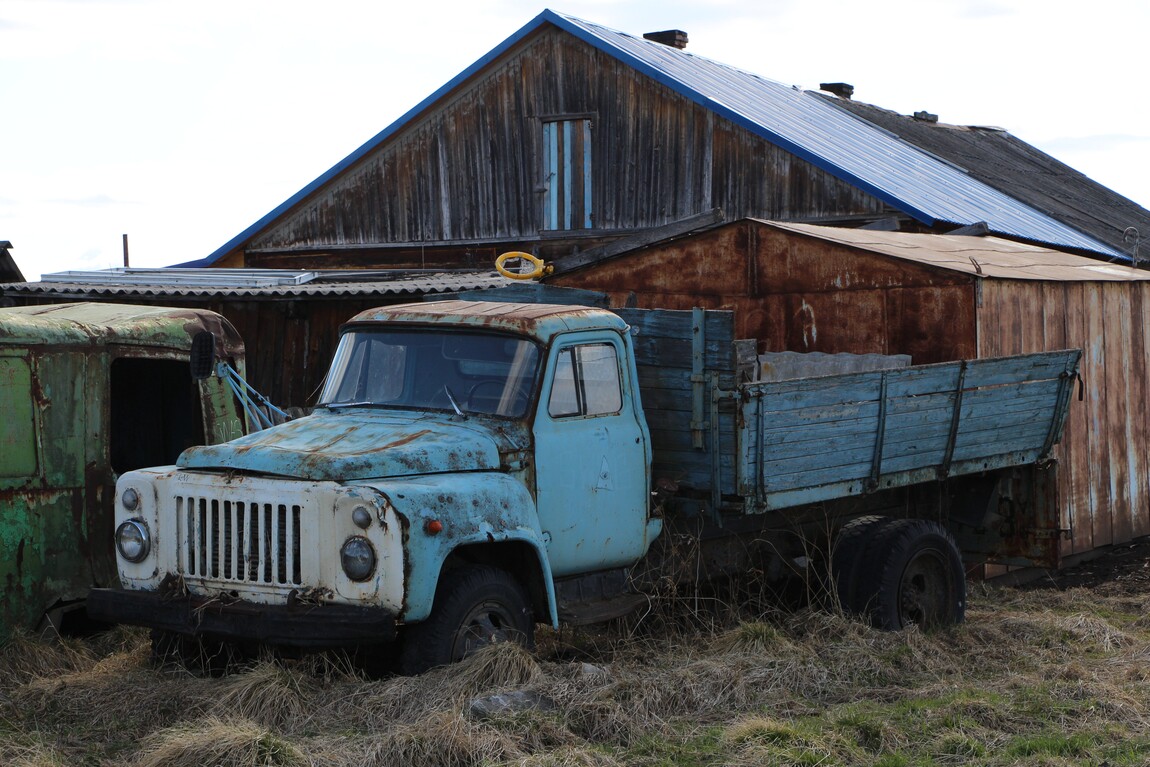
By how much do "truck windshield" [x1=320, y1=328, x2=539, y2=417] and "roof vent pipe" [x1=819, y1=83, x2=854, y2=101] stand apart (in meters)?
22.2

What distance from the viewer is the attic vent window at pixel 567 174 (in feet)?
62.7

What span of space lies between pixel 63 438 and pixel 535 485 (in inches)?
117

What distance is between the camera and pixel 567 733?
5.68m

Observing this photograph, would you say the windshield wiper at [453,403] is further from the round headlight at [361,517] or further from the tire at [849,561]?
the tire at [849,561]

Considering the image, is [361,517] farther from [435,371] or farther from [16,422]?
[16,422]

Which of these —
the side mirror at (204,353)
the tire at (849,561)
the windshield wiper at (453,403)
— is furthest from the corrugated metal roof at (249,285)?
the windshield wiper at (453,403)

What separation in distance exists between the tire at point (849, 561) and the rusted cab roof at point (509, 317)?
83.3 inches

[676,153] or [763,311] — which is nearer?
[763,311]

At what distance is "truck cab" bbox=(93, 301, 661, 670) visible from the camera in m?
6.05

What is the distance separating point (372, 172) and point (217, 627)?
50.2ft

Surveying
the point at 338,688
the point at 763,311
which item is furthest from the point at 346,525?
the point at 763,311

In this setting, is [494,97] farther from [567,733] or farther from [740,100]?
[567,733]

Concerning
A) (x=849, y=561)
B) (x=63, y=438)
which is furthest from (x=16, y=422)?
Answer: (x=849, y=561)

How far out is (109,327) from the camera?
8242mm
